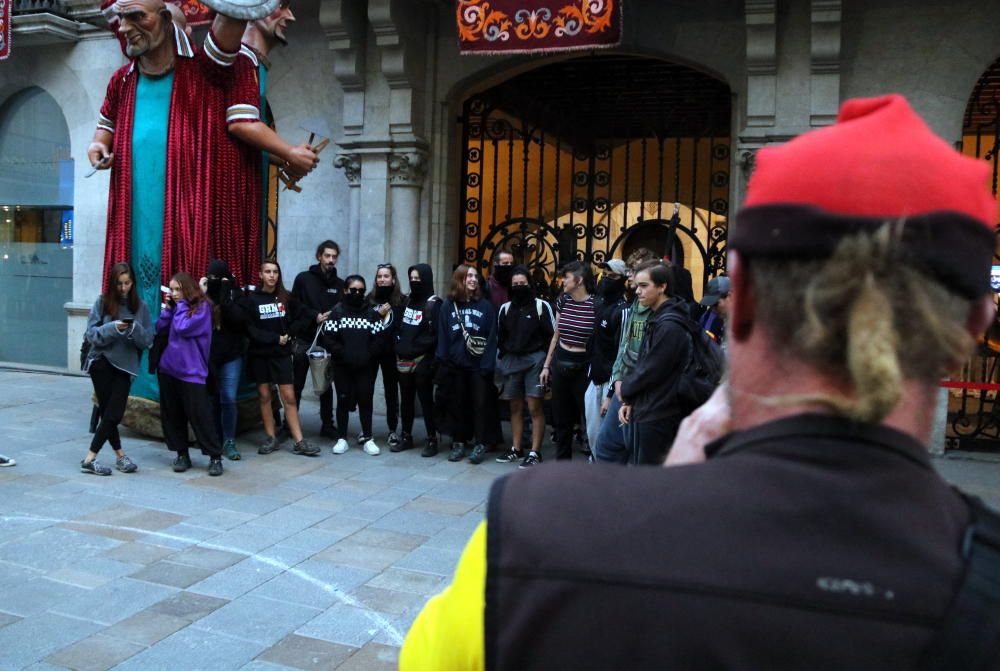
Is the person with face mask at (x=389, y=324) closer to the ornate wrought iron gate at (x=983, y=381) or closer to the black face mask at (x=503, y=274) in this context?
the black face mask at (x=503, y=274)

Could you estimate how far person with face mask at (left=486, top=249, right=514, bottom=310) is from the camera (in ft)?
30.5

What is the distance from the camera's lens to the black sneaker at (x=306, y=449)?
27.9 feet

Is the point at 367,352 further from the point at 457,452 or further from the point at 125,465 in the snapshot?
the point at 125,465

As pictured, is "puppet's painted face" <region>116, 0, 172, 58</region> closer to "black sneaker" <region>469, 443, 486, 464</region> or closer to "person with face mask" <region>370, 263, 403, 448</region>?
"person with face mask" <region>370, 263, 403, 448</region>

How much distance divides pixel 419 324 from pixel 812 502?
26.6ft

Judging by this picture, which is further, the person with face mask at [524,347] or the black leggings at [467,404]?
the black leggings at [467,404]

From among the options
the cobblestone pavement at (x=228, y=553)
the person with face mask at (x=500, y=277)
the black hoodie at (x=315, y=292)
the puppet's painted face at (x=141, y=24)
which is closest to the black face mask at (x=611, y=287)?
the person with face mask at (x=500, y=277)

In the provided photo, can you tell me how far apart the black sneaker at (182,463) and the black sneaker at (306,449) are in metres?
1.08

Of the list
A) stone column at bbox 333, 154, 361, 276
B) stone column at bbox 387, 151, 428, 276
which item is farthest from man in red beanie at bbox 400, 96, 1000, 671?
stone column at bbox 333, 154, 361, 276

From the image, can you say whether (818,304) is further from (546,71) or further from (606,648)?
(546,71)

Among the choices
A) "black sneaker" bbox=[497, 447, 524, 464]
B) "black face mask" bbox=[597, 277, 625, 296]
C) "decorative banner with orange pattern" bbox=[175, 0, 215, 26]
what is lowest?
"black sneaker" bbox=[497, 447, 524, 464]

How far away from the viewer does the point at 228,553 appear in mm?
5527

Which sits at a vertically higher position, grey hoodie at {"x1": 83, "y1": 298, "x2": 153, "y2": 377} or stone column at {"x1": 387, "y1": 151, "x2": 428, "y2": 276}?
stone column at {"x1": 387, "y1": 151, "x2": 428, "y2": 276}

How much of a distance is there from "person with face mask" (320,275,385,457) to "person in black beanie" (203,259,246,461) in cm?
84
